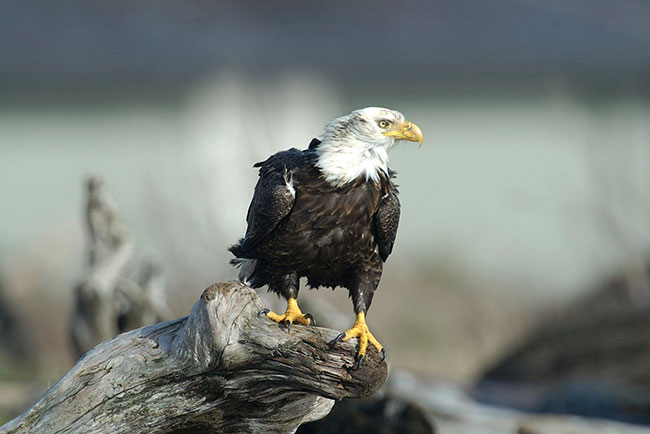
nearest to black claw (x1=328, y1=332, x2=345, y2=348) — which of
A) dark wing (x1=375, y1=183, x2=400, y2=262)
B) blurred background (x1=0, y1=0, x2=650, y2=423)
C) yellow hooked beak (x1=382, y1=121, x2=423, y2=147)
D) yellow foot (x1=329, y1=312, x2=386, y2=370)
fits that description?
yellow foot (x1=329, y1=312, x2=386, y2=370)

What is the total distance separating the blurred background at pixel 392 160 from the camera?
10938 mm

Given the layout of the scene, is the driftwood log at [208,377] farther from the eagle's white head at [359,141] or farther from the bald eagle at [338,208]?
the eagle's white head at [359,141]

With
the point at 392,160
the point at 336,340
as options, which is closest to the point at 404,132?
the point at 336,340

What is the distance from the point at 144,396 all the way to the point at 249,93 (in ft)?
25.0

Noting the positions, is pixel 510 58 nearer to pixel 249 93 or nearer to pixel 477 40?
pixel 477 40

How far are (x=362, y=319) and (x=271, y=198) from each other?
64 cm

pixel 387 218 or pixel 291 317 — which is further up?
pixel 387 218

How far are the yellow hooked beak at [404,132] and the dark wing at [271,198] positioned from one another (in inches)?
16.3

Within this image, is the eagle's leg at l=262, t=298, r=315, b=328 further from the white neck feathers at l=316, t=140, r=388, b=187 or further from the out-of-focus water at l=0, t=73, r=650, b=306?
the out-of-focus water at l=0, t=73, r=650, b=306

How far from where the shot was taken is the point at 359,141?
374 cm

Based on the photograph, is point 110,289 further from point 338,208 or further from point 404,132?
point 404,132

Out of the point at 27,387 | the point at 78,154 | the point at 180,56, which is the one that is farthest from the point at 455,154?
the point at 27,387

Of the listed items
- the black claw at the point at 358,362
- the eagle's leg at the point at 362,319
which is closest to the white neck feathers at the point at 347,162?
the eagle's leg at the point at 362,319

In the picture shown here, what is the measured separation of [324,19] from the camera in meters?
11.7
